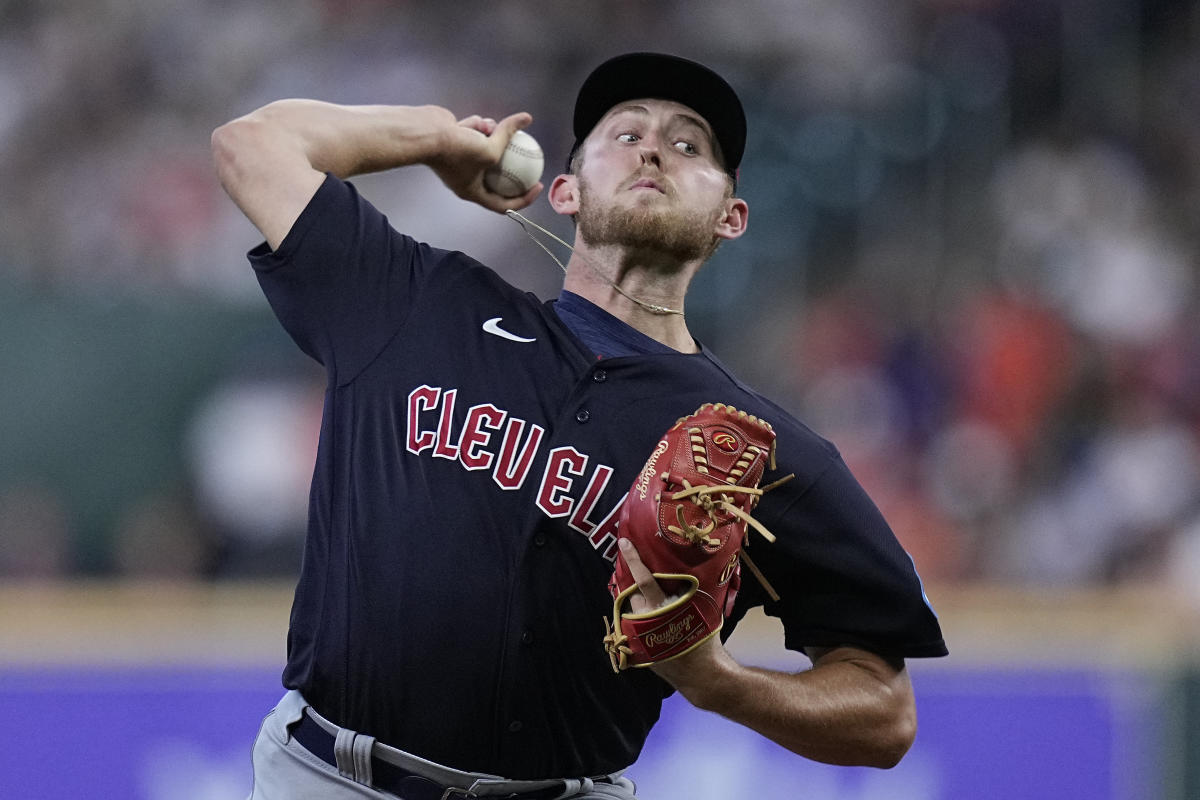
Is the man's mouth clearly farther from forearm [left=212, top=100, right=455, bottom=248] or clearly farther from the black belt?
the black belt

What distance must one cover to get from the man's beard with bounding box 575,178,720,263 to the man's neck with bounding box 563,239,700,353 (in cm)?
3

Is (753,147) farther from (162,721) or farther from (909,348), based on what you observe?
(162,721)

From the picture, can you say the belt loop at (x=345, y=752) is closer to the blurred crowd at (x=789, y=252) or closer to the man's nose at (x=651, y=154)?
the man's nose at (x=651, y=154)

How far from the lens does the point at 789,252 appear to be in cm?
811

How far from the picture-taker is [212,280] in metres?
7.80

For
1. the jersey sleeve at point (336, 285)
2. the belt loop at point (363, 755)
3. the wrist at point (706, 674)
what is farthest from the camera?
the jersey sleeve at point (336, 285)

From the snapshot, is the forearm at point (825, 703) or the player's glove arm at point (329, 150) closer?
the forearm at point (825, 703)

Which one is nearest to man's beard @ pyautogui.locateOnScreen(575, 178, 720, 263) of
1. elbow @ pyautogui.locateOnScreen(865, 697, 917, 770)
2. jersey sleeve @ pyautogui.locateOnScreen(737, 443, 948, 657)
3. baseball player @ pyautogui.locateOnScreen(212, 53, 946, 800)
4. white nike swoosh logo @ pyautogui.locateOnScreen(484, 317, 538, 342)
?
baseball player @ pyautogui.locateOnScreen(212, 53, 946, 800)

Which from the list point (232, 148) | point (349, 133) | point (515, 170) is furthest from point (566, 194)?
point (232, 148)

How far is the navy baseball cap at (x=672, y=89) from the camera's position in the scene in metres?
3.46

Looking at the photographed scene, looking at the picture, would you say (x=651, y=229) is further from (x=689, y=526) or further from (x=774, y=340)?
(x=774, y=340)

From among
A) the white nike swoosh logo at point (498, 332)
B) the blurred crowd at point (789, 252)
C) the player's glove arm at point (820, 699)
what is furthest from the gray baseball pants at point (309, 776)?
the blurred crowd at point (789, 252)

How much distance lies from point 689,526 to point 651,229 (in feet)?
3.46

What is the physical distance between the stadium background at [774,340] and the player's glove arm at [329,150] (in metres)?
2.81
